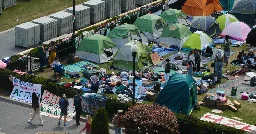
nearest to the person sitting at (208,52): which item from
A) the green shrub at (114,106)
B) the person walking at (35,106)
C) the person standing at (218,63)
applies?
the person standing at (218,63)

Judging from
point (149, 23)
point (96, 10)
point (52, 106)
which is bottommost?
point (52, 106)

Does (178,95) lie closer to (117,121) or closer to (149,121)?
(117,121)

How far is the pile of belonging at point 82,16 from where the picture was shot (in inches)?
1978

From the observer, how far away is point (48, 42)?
1865 inches

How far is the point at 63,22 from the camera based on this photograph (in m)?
48.9

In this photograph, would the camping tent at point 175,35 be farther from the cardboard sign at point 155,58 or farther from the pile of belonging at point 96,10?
the pile of belonging at point 96,10

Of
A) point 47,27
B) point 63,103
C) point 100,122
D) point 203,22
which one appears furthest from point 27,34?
point 100,122

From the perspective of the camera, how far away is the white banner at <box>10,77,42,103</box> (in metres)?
39.4

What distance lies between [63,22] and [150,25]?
16.3 feet

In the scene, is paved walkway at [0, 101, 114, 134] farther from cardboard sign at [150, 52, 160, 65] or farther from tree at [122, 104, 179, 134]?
cardboard sign at [150, 52, 160, 65]

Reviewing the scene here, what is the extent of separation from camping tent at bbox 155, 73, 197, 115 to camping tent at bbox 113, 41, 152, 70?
5864 millimetres

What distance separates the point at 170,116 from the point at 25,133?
261 inches

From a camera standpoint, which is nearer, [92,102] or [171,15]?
[92,102]

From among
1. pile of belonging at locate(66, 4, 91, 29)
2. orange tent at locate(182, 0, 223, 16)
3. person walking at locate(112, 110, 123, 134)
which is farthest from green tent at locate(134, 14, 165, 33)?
person walking at locate(112, 110, 123, 134)
